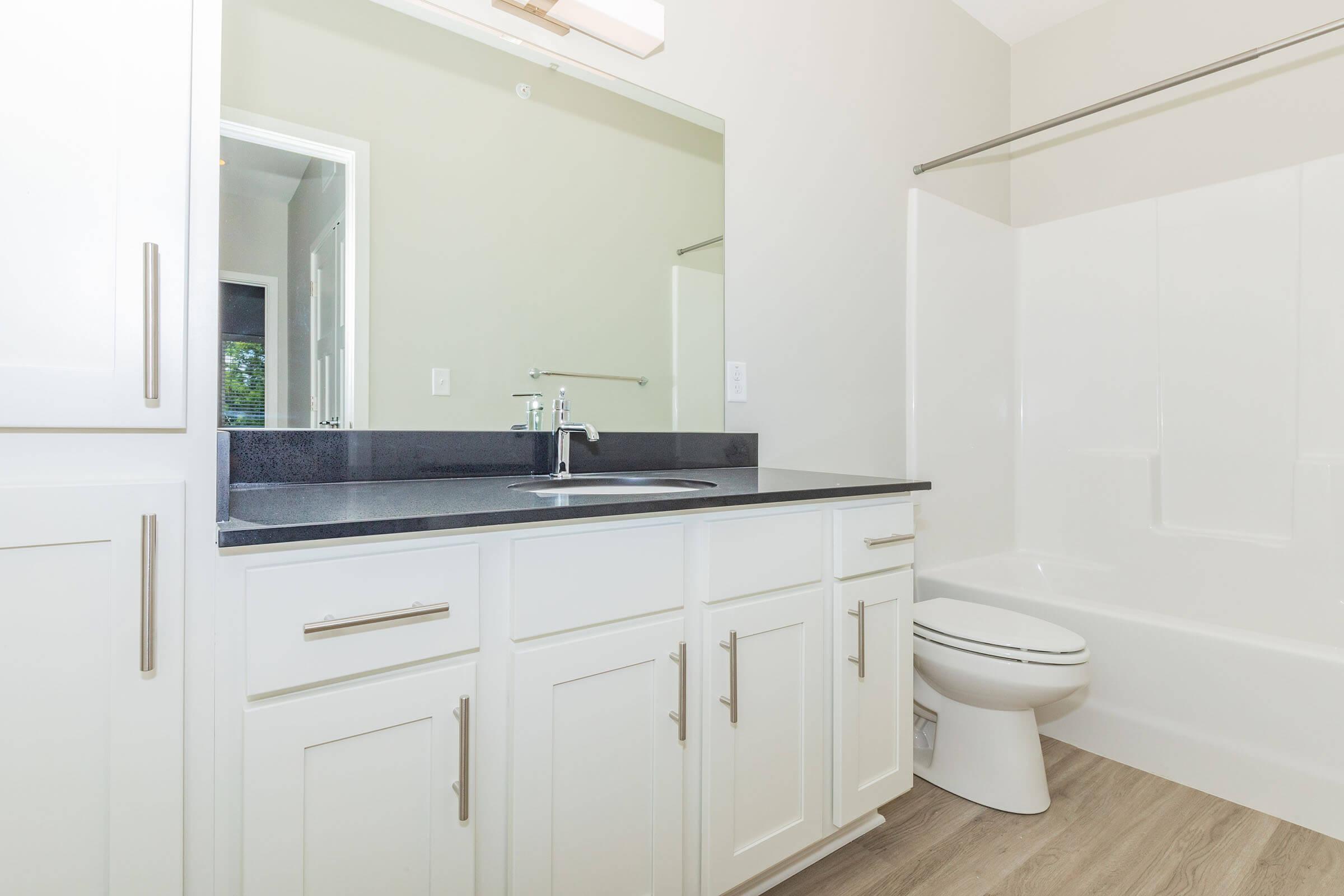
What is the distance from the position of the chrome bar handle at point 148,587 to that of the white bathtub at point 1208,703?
7.06 ft

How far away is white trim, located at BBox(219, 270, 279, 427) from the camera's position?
1.21 meters

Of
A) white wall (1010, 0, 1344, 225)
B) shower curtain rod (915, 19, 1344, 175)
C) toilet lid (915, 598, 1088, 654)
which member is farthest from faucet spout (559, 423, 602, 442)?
white wall (1010, 0, 1344, 225)

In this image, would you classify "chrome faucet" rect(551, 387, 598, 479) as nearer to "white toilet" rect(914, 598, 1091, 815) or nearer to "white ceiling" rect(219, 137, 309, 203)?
"white ceiling" rect(219, 137, 309, 203)

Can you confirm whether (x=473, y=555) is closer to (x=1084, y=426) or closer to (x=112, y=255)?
(x=112, y=255)

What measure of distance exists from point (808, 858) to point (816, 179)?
187 centimetres

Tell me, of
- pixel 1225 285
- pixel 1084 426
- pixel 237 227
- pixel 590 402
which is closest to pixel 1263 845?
pixel 1084 426

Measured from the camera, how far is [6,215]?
67cm

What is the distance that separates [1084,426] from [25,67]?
3.03 m

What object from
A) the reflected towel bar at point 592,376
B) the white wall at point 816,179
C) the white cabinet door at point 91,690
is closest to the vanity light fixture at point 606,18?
the white wall at point 816,179

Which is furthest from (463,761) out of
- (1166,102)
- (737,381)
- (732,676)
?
(1166,102)

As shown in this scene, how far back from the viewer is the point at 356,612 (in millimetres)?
821

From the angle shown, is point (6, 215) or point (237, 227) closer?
point (6, 215)

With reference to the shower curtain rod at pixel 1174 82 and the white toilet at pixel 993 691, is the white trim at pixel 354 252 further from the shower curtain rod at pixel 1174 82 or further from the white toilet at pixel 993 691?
the shower curtain rod at pixel 1174 82

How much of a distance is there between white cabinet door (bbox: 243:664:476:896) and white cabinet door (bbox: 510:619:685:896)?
0.09 meters
